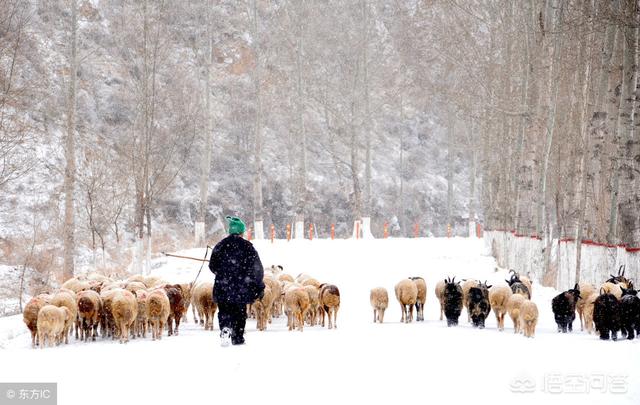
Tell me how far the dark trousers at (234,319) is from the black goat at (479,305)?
14.5ft

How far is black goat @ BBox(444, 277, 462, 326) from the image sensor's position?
13.7 meters

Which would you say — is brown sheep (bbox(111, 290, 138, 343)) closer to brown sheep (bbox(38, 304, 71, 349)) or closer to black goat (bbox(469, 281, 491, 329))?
brown sheep (bbox(38, 304, 71, 349))

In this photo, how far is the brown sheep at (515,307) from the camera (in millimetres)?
12367

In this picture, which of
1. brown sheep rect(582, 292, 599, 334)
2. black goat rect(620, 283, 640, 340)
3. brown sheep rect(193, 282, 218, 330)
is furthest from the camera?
brown sheep rect(193, 282, 218, 330)

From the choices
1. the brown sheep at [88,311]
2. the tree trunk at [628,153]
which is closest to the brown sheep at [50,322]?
the brown sheep at [88,311]

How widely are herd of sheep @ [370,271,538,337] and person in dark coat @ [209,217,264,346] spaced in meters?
3.60

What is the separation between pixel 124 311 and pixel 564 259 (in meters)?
12.0

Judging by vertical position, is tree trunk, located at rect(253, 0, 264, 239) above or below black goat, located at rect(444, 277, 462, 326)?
above

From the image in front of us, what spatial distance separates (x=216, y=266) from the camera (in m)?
11.7

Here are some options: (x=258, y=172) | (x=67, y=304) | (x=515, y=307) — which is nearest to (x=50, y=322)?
(x=67, y=304)

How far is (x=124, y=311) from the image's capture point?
1199 cm

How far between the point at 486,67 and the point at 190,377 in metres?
25.2

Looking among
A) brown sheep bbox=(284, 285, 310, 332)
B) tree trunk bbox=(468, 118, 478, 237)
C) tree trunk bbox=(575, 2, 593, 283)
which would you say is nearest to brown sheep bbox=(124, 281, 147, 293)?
brown sheep bbox=(284, 285, 310, 332)

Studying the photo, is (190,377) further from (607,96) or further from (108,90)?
(108,90)
